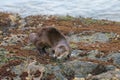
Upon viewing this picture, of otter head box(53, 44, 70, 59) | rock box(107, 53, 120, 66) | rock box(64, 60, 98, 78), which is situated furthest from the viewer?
rock box(107, 53, 120, 66)

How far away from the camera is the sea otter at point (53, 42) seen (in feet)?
32.7

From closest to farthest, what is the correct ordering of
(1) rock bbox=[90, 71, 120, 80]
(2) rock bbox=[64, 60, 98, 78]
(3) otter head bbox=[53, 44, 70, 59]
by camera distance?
1. (1) rock bbox=[90, 71, 120, 80]
2. (2) rock bbox=[64, 60, 98, 78]
3. (3) otter head bbox=[53, 44, 70, 59]

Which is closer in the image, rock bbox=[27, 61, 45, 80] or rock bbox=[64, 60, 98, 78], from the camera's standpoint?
rock bbox=[27, 61, 45, 80]

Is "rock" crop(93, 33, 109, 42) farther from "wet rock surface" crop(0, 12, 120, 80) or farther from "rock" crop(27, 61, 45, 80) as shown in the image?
"rock" crop(27, 61, 45, 80)

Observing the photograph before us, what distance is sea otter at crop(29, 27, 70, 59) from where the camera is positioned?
997 cm

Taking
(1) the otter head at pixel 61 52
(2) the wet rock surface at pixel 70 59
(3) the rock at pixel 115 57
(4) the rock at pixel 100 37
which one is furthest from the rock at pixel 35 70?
(4) the rock at pixel 100 37

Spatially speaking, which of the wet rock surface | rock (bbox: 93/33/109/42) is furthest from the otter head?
rock (bbox: 93/33/109/42)

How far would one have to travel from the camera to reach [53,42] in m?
10.4

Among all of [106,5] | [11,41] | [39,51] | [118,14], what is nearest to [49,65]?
[39,51]

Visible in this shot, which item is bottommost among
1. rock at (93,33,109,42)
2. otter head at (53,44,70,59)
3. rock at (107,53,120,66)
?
rock at (107,53,120,66)

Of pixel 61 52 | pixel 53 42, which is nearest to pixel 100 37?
pixel 53 42

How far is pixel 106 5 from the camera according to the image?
3008 centimetres

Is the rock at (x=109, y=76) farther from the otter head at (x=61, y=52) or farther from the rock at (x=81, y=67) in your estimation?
the otter head at (x=61, y=52)

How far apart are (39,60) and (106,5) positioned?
20.6 meters
